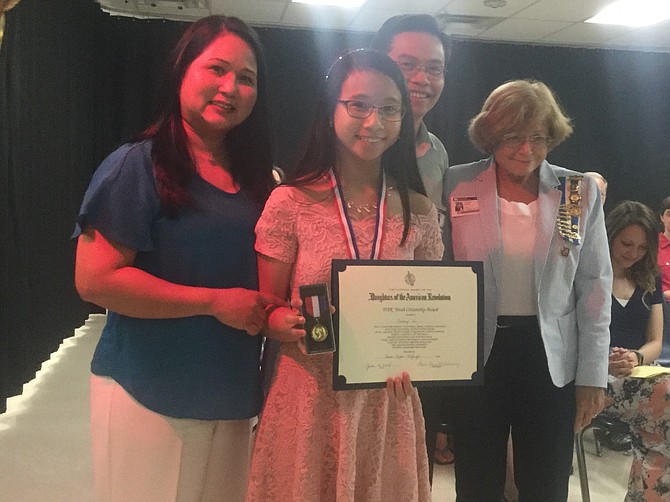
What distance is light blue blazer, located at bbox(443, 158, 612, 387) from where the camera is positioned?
1.67 meters

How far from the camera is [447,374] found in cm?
133

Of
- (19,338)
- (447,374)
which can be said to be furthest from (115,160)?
(19,338)

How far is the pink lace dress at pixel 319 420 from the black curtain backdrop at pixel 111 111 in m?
3.06

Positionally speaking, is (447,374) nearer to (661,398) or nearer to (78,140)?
(661,398)

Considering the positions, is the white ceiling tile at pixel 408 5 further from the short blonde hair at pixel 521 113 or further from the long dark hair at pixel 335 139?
the long dark hair at pixel 335 139

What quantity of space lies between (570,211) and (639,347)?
1.60 metres

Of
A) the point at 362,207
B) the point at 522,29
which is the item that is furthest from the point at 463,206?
the point at 522,29

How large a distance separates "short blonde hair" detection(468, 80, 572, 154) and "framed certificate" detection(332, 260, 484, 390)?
0.56 meters

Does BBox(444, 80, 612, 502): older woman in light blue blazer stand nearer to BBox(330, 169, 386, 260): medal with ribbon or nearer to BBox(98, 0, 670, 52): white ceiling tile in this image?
BBox(330, 169, 386, 260): medal with ribbon

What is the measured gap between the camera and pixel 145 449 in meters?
1.25

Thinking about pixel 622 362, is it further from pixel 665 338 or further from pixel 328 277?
pixel 328 277

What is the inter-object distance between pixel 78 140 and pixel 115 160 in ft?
16.1

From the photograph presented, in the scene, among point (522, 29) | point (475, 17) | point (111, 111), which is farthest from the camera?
point (111, 111)

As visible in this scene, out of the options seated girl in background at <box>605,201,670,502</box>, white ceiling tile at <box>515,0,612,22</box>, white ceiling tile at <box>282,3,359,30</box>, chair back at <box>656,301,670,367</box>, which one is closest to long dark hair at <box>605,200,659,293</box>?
seated girl in background at <box>605,201,670,502</box>
